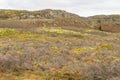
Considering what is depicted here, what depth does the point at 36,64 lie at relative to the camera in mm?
15227

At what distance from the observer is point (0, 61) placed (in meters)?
14.3

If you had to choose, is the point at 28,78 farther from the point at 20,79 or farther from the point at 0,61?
the point at 0,61

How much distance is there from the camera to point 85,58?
17281 millimetres

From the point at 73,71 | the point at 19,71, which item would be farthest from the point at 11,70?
the point at 73,71

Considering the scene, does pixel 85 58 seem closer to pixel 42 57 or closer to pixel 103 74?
pixel 42 57

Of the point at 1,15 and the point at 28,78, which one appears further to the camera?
the point at 1,15

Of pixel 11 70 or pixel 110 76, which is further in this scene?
pixel 11 70

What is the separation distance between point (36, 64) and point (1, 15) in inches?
2356

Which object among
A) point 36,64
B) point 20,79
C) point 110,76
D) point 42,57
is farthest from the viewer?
point 42,57

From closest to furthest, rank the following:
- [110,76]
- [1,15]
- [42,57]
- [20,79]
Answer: [110,76] < [20,79] < [42,57] < [1,15]

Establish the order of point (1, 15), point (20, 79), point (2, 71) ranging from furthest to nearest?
point (1, 15)
point (2, 71)
point (20, 79)

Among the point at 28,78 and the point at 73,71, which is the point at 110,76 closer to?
the point at 73,71

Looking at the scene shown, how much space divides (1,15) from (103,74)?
63.2m

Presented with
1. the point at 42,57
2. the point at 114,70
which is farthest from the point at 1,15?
the point at 114,70
